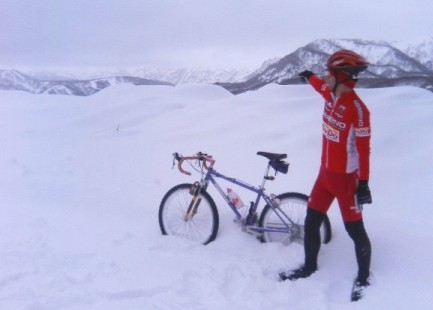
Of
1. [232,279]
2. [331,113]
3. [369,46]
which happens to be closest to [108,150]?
[232,279]

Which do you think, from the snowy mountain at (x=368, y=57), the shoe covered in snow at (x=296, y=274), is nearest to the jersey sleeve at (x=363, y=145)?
the shoe covered in snow at (x=296, y=274)

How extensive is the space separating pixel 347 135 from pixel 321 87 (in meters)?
0.77

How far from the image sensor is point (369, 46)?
19300 cm

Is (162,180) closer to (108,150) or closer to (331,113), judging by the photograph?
(108,150)

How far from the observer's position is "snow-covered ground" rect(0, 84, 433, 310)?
3.63 m

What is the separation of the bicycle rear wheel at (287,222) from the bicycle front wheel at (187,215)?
62 centimetres

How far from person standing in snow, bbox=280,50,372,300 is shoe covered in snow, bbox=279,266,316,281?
483mm

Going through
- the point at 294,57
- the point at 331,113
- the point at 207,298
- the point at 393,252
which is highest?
the point at 294,57

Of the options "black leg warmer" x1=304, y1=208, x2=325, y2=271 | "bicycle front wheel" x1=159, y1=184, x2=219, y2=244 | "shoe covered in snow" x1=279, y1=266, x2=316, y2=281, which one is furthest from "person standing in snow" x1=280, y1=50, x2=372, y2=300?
"bicycle front wheel" x1=159, y1=184, x2=219, y2=244

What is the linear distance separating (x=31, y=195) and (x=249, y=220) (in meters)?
3.60

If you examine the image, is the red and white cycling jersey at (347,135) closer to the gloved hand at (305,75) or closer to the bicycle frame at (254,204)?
the gloved hand at (305,75)

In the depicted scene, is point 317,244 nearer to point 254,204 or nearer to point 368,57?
point 254,204

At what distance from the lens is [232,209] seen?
15.6 ft

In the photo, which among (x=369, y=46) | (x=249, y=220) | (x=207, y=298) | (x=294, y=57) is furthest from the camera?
(x=369, y=46)
